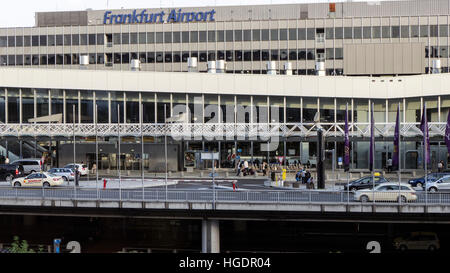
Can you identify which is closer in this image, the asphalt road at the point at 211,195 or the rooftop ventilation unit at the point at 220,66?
the asphalt road at the point at 211,195

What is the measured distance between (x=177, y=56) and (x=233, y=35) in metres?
8.85

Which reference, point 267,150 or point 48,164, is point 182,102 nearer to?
point 267,150

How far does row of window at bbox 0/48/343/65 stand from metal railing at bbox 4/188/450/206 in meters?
48.7

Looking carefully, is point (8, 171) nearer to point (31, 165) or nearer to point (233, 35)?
point (31, 165)

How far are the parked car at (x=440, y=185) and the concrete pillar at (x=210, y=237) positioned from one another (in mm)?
18222

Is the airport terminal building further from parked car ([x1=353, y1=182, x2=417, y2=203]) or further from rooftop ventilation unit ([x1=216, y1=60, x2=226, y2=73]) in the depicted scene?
parked car ([x1=353, y1=182, x2=417, y2=203])

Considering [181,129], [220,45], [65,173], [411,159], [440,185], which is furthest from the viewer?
[220,45]

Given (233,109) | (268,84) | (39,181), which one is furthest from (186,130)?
(39,181)

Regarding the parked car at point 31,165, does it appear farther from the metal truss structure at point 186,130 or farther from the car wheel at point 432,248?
the car wheel at point 432,248

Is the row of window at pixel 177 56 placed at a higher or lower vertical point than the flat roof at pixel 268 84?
higher

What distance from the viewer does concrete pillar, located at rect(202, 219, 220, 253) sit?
38.0 m

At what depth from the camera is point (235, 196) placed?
38938mm

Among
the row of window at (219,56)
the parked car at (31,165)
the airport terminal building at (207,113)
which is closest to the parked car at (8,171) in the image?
the parked car at (31,165)

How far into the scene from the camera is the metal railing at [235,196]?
37.4 meters
